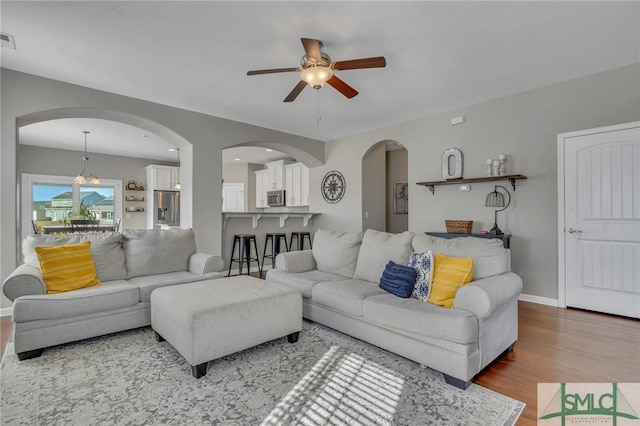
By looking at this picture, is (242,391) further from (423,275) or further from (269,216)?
(269,216)

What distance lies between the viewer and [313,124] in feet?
18.3

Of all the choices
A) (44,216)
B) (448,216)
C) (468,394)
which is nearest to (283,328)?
(468,394)

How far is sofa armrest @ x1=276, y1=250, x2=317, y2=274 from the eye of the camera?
3.56m

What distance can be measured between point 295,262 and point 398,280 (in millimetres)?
1405

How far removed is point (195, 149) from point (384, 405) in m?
4.40

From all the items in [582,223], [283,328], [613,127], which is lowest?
[283,328]

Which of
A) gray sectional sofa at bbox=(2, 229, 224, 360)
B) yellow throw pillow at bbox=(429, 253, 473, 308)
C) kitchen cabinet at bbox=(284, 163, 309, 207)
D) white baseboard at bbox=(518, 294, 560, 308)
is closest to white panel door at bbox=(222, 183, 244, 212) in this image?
kitchen cabinet at bbox=(284, 163, 309, 207)

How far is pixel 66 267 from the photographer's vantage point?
281 cm

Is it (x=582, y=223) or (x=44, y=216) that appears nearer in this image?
(x=582, y=223)

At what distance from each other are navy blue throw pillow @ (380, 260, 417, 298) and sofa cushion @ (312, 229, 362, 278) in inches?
27.7

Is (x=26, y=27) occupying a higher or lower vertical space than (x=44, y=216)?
higher

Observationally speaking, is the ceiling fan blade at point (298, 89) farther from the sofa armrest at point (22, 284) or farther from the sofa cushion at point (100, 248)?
the sofa armrest at point (22, 284)

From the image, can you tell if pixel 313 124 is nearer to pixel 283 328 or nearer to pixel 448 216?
pixel 448 216

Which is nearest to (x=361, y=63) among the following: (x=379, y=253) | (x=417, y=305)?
(x=379, y=253)
